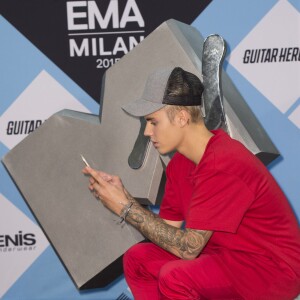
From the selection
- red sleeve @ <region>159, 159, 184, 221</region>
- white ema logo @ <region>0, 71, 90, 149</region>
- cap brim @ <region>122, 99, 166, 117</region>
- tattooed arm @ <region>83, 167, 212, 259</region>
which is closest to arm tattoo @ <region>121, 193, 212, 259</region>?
tattooed arm @ <region>83, 167, 212, 259</region>

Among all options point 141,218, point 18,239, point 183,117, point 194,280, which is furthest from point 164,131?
point 18,239

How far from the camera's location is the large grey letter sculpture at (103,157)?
190 centimetres

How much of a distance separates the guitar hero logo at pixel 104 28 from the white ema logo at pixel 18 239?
2.00 feet

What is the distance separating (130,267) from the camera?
1.64 m

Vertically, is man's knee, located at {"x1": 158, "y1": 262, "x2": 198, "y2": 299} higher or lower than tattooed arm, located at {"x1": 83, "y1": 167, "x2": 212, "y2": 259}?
lower

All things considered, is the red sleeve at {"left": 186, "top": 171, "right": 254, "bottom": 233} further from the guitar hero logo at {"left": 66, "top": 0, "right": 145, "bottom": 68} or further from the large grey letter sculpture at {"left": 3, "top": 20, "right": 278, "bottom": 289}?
the guitar hero logo at {"left": 66, "top": 0, "right": 145, "bottom": 68}

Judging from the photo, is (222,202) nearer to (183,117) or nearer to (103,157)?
(183,117)

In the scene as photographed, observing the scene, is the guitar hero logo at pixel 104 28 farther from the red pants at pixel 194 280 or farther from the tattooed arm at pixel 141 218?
the red pants at pixel 194 280

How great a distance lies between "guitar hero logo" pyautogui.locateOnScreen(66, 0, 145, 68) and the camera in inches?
85.4

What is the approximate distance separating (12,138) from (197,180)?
1031 mm

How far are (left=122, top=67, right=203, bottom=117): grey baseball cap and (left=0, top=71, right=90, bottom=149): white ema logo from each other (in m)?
0.74

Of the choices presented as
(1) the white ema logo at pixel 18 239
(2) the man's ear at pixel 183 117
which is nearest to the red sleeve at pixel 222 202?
(2) the man's ear at pixel 183 117

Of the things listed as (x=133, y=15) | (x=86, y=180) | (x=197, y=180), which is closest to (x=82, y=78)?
(x=133, y=15)

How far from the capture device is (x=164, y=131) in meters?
1.49
